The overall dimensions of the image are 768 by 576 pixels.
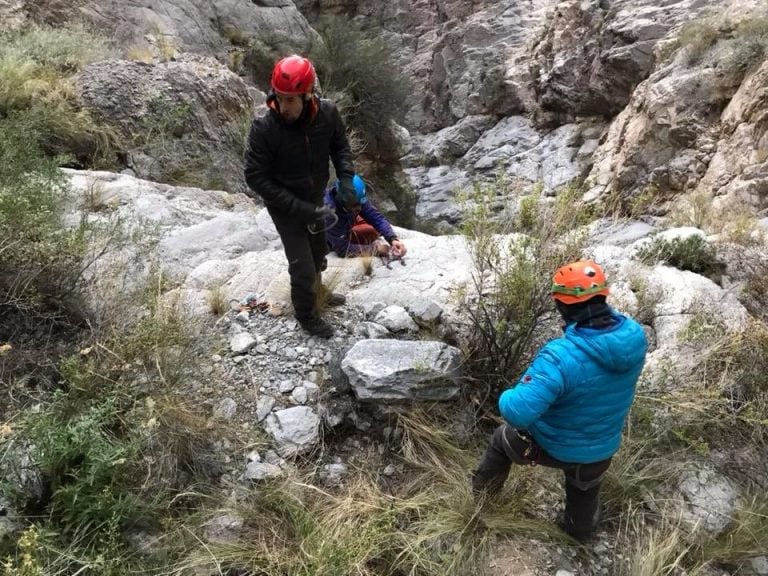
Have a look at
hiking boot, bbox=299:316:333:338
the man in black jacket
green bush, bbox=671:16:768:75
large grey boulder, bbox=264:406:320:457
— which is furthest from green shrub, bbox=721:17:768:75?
large grey boulder, bbox=264:406:320:457

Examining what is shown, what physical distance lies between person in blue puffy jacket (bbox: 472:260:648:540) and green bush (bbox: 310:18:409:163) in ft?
37.2

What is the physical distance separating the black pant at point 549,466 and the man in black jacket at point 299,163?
1.35 metres

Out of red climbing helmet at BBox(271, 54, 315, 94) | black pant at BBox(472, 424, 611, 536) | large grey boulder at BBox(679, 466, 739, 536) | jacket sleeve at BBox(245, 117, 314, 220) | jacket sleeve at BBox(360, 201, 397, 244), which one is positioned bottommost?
large grey boulder at BBox(679, 466, 739, 536)

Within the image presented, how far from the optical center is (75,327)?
8.98ft

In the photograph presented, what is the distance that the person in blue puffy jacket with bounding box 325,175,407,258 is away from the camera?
4.41 metres

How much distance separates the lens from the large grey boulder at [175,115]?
6.44m

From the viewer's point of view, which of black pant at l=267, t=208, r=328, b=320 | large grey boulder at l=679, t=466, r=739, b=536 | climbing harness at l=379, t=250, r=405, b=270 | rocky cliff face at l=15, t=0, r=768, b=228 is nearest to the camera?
large grey boulder at l=679, t=466, r=739, b=536

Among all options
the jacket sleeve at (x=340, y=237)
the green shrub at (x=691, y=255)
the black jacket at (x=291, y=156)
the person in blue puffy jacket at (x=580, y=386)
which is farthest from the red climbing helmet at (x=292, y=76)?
the green shrub at (x=691, y=255)

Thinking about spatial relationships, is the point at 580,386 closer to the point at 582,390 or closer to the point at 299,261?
the point at 582,390

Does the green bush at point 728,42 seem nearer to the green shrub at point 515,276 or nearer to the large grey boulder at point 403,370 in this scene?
the green shrub at point 515,276

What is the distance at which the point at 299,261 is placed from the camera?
3098 millimetres

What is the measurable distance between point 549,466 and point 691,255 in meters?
2.97

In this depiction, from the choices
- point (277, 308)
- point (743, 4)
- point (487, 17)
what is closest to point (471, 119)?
point (487, 17)

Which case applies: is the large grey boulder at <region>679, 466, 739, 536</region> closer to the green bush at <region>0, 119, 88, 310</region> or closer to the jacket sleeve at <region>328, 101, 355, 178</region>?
the jacket sleeve at <region>328, 101, 355, 178</region>
